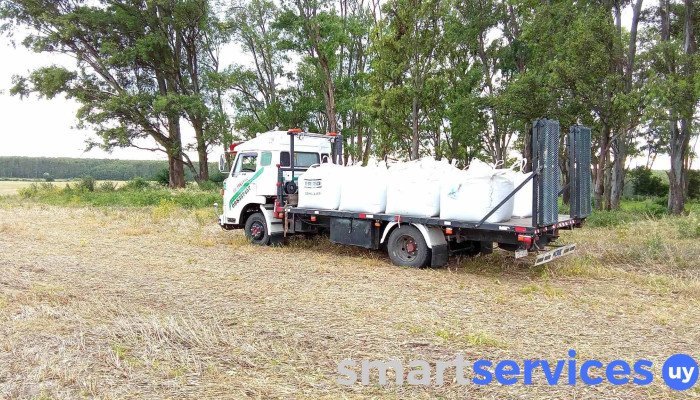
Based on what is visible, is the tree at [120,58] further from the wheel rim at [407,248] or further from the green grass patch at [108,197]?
the wheel rim at [407,248]

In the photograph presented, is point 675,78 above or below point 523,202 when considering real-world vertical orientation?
above

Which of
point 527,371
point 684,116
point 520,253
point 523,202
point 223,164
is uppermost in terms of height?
point 684,116

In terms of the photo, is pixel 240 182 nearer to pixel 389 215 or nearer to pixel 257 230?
pixel 257 230

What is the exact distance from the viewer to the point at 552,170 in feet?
24.1

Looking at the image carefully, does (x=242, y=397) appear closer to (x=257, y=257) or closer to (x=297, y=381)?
(x=297, y=381)

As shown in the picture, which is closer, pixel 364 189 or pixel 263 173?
pixel 364 189

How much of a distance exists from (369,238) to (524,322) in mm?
4335

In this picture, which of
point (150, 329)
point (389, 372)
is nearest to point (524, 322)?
point (389, 372)

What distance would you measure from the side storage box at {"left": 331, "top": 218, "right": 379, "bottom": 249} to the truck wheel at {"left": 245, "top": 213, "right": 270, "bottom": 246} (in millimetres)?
2164

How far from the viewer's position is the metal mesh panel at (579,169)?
805 cm

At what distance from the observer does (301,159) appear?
11547 mm

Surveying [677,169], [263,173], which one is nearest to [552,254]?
[263,173]

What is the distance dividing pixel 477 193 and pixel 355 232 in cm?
278

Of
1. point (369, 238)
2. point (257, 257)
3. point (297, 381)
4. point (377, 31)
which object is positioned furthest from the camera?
point (377, 31)
